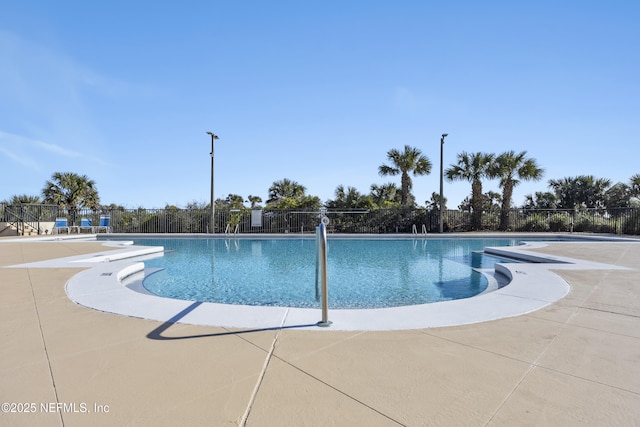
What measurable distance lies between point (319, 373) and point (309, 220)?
19288mm

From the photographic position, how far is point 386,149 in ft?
73.5

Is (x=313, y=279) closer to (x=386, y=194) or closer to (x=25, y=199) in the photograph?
(x=386, y=194)

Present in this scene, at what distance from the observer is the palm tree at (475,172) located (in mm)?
21141

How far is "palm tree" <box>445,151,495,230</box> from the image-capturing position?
21.1 meters

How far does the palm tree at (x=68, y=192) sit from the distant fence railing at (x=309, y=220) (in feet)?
3.91

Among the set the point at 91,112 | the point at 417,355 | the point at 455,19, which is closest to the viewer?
the point at 417,355

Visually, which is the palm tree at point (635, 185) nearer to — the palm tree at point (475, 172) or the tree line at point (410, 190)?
the tree line at point (410, 190)

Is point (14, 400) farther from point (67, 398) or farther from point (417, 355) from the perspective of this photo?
point (417, 355)

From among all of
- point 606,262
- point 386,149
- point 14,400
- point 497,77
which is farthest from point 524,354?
point 386,149

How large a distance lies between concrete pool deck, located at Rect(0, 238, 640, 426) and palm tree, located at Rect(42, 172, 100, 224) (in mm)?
23663

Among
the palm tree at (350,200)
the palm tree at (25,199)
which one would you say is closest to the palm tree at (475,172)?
the palm tree at (350,200)

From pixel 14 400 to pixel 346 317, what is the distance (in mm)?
2542

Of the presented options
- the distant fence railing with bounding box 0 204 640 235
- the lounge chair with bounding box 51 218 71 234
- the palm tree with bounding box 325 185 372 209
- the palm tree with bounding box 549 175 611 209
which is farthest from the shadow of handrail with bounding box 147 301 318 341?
the palm tree with bounding box 549 175 611 209

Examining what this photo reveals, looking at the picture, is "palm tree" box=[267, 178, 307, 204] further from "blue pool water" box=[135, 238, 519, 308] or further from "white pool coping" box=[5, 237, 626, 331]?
"white pool coping" box=[5, 237, 626, 331]
